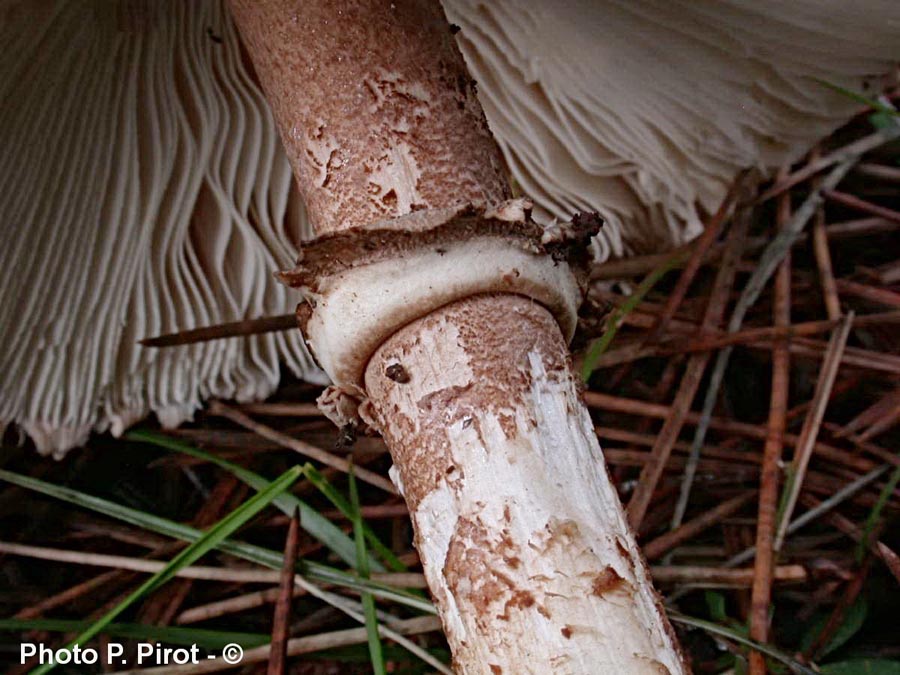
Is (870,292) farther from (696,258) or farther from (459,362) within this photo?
(459,362)

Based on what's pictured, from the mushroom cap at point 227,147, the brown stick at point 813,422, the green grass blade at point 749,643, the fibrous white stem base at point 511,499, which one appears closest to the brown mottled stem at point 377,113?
the fibrous white stem base at point 511,499

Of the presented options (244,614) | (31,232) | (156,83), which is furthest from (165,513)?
(156,83)

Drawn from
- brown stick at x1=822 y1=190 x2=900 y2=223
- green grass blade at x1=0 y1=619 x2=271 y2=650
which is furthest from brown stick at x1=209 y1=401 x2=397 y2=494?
brown stick at x1=822 y1=190 x2=900 y2=223

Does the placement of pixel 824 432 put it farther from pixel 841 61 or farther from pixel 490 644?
pixel 490 644

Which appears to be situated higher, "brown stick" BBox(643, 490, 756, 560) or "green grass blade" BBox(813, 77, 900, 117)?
"green grass blade" BBox(813, 77, 900, 117)

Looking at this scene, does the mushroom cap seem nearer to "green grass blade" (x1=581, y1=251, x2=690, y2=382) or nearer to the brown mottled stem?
"green grass blade" (x1=581, y1=251, x2=690, y2=382)

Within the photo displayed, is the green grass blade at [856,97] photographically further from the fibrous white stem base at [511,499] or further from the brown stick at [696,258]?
the fibrous white stem base at [511,499]
